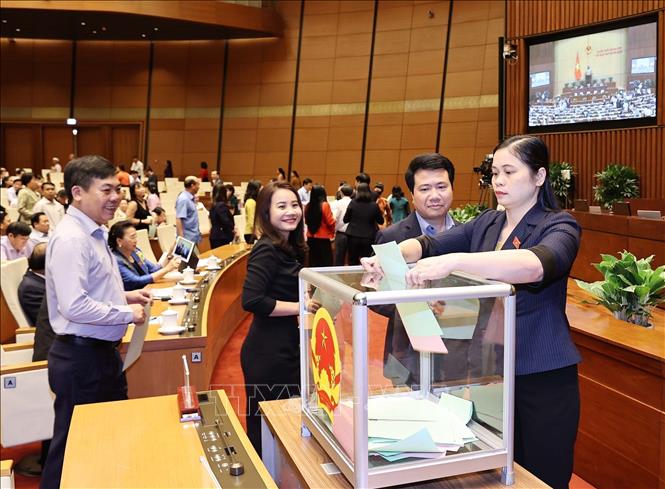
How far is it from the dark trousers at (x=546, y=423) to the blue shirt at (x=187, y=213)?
5.89 meters

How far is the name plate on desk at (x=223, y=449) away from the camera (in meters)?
1.46

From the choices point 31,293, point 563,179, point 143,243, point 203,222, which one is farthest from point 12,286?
point 563,179

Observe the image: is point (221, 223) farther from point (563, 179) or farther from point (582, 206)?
point (563, 179)

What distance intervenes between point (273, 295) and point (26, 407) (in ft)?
4.55

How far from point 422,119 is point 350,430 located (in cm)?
1385

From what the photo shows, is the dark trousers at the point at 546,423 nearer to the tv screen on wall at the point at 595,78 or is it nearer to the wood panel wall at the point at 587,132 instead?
the wood panel wall at the point at 587,132

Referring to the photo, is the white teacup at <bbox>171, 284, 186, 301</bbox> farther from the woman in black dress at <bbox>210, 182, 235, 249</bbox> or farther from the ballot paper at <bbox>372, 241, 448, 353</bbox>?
the woman in black dress at <bbox>210, 182, 235, 249</bbox>

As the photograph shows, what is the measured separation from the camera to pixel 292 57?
1617 cm

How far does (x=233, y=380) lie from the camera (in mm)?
4781

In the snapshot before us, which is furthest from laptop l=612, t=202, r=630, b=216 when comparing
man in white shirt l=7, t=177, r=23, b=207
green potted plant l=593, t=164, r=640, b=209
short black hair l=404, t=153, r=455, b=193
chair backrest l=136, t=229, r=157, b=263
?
man in white shirt l=7, t=177, r=23, b=207

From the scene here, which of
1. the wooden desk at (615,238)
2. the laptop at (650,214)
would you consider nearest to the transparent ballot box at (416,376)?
the wooden desk at (615,238)

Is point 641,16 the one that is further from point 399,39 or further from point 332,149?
point 332,149

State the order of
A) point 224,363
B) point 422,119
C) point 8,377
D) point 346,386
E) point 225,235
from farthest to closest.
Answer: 1. point 422,119
2. point 225,235
3. point 224,363
4. point 8,377
5. point 346,386

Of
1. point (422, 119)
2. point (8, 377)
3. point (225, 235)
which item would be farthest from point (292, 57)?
point (8, 377)
